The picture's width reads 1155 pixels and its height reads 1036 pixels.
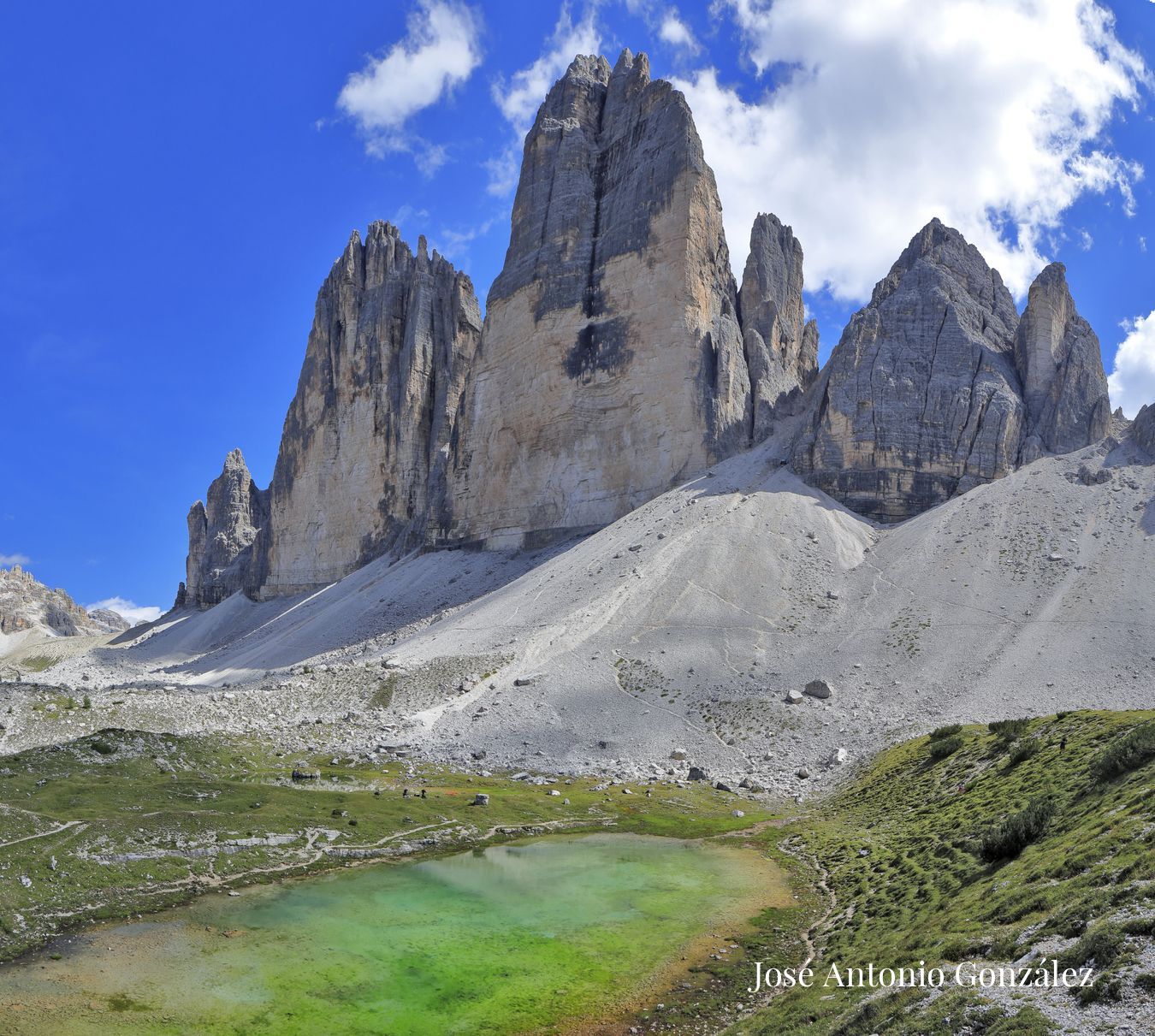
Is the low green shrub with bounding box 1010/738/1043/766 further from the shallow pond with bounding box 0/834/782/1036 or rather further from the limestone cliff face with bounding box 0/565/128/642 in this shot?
the limestone cliff face with bounding box 0/565/128/642

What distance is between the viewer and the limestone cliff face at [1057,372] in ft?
193

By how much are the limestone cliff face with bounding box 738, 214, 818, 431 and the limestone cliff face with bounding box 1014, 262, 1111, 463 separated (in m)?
17.1

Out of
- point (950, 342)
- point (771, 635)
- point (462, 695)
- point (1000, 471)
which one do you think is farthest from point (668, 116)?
point (462, 695)

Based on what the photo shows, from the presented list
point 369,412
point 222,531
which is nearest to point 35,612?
point 222,531

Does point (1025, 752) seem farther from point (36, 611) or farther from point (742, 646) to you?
point (36, 611)

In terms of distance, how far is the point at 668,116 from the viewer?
235 ft

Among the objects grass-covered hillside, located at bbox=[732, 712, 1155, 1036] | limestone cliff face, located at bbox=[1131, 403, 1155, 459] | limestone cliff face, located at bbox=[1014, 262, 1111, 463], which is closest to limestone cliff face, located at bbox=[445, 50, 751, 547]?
limestone cliff face, located at bbox=[1014, 262, 1111, 463]

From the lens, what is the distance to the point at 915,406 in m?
60.2

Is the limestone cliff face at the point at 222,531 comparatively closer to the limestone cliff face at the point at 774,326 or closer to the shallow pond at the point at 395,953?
the limestone cliff face at the point at 774,326

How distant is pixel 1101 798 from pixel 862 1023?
8.35 meters

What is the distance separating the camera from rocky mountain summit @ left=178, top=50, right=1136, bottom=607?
196 feet

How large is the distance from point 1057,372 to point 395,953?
2420 inches

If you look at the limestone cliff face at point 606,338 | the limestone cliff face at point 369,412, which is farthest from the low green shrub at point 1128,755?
the limestone cliff face at point 369,412

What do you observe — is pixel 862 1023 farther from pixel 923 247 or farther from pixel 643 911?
pixel 923 247
